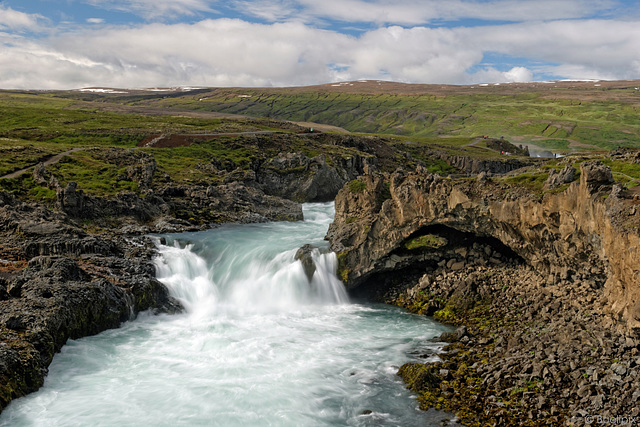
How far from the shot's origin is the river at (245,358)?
23094mm

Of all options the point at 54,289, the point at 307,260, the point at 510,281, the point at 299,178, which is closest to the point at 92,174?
the point at 299,178

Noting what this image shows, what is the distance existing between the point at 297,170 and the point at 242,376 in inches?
2623

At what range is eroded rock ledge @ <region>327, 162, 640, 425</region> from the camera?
21844mm

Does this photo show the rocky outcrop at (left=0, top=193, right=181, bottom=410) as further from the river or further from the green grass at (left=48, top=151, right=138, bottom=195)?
the green grass at (left=48, top=151, right=138, bottom=195)

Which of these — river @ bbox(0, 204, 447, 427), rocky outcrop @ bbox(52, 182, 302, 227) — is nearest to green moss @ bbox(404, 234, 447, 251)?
river @ bbox(0, 204, 447, 427)

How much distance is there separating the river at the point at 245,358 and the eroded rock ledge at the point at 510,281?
2553mm

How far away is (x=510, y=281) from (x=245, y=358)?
2070cm

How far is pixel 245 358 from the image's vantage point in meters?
29.3

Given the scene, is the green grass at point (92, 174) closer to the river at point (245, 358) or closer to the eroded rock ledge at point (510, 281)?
the river at point (245, 358)

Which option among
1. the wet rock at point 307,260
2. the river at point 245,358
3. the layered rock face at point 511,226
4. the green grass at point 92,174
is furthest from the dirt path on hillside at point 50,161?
the layered rock face at point 511,226

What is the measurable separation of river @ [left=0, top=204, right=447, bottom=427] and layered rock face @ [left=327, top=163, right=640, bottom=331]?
3.87 metres

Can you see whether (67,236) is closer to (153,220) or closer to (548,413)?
(153,220)

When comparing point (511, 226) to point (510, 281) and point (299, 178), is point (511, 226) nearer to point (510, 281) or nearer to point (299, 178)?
point (510, 281)

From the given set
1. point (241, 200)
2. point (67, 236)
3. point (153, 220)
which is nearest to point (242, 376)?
point (67, 236)
